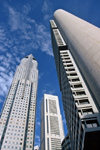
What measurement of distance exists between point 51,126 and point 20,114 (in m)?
56.0

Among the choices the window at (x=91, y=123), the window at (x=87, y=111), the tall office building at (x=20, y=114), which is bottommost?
the window at (x=91, y=123)

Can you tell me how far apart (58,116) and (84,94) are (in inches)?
5288

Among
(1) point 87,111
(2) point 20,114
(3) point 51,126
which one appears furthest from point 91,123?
(3) point 51,126

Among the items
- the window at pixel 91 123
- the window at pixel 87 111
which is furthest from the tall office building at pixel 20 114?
the window at pixel 91 123

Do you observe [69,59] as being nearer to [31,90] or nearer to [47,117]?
[31,90]

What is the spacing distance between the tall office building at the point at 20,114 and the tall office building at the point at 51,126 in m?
39.3

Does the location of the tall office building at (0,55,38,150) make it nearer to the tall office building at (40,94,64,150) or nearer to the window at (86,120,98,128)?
the tall office building at (40,94,64,150)

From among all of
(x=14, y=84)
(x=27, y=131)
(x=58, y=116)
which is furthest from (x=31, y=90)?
(x=58, y=116)

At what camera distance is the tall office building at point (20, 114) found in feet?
259

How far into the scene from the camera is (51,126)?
13975cm

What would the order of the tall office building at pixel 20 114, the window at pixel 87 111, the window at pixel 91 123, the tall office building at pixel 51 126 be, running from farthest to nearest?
the tall office building at pixel 51 126 < the tall office building at pixel 20 114 < the window at pixel 87 111 < the window at pixel 91 123

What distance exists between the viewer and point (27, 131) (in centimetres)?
8994

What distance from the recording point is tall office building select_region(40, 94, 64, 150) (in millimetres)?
123125

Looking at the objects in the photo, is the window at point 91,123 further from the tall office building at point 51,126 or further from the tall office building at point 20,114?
the tall office building at point 51,126
